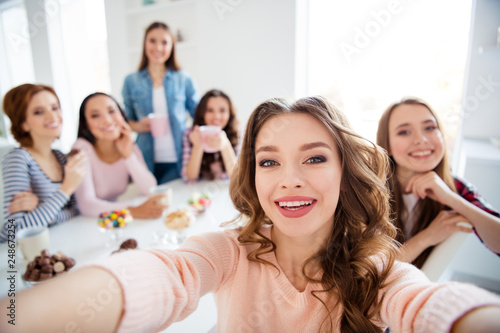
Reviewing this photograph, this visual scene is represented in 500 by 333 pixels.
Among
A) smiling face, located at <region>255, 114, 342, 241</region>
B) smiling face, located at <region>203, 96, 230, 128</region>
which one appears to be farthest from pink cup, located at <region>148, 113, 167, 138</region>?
smiling face, located at <region>255, 114, 342, 241</region>

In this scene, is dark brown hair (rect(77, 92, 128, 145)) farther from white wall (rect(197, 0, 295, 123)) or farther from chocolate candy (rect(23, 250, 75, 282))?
white wall (rect(197, 0, 295, 123))

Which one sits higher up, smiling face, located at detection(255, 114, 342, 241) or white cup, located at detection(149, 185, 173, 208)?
smiling face, located at detection(255, 114, 342, 241)

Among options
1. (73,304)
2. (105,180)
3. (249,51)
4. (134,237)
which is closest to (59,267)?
(134,237)

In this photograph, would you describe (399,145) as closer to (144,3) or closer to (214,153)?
(214,153)

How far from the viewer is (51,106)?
122cm

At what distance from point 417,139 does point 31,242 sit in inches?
54.3

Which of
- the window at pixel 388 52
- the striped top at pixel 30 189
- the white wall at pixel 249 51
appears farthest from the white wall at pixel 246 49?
the striped top at pixel 30 189

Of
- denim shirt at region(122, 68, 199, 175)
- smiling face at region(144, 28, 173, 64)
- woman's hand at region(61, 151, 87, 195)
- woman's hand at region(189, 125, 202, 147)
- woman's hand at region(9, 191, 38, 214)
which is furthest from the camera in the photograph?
denim shirt at region(122, 68, 199, 175)

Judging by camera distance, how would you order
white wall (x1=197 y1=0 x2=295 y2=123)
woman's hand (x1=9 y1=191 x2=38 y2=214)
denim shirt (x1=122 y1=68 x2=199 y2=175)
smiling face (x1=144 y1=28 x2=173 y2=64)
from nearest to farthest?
woman's hand (x1=9 y1=191 x2=38 y2=214), smiling face (x1=144 y1=28 x2=173 y2=64), denim shirt (x1=122 y1=68 x2=199 y2=175), white wall (x1=197 y1=0 x2=295 y2=123)

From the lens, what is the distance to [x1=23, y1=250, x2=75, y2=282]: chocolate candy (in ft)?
2.80

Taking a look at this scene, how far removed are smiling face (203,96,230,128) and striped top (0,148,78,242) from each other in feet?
3.20

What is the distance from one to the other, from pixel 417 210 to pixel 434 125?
1.11 feet

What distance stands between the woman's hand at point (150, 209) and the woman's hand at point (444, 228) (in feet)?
3.55

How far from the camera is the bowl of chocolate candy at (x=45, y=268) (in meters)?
0.85
